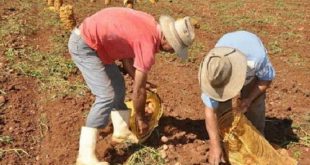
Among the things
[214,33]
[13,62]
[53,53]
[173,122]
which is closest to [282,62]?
[214,33]

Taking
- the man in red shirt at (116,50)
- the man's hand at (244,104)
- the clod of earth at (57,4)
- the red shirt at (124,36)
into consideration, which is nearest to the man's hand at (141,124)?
the man in red shirt at (116,50)

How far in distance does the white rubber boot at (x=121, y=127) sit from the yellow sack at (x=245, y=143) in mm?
727

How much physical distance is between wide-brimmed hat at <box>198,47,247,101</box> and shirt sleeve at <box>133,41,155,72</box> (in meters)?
0.35

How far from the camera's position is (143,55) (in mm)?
3309

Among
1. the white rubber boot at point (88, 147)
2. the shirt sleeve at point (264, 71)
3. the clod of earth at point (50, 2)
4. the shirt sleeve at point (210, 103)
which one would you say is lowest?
the white rubber boot at point (88, 147)

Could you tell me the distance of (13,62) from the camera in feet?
18.8

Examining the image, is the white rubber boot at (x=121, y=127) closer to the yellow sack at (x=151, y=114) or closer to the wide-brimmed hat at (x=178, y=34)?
the yellow sack at (x=151, y=114)

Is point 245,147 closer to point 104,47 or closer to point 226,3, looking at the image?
point 104,47

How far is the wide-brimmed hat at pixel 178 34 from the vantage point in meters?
3.36

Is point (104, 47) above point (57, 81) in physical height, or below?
above

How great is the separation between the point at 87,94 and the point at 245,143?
192 centimetres

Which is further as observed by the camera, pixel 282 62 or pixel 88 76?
pixel 282 62

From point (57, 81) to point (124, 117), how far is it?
1.51m

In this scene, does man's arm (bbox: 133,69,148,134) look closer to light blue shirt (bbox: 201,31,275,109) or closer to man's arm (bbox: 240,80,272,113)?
light blue shirt (bbox: 201,31,275,109)
